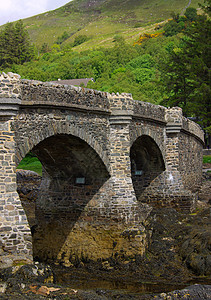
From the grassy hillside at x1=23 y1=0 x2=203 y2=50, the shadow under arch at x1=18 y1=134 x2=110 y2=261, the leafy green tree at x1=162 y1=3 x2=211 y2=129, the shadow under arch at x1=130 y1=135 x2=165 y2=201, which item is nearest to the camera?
the shadow under arch at x1=18 y1=134 x2=110 y2=261

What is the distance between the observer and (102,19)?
165 meters

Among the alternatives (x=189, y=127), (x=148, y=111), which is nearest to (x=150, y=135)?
(x=148, y=111)

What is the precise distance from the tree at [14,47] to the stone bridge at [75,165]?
6202 centimetres

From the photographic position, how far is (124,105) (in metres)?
15.9

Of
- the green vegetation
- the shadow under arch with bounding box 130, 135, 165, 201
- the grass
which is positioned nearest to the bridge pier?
the shadow under arch with bounding box 130, 135, 165, 201

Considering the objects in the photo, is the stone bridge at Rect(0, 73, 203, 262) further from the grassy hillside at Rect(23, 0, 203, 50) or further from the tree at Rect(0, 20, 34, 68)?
A: the grassy hillside at Rect(23, 0, 203, 50)

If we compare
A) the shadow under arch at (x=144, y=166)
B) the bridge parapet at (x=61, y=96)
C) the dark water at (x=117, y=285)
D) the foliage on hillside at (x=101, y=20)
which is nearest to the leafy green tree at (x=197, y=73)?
the shadow under arch at (x=144, y=166)

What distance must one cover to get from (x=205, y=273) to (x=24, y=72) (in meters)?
54.2

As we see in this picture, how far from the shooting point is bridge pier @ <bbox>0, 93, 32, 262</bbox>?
1116 cm

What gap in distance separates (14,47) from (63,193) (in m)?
66.4

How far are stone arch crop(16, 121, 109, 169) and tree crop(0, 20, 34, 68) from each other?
63.8m

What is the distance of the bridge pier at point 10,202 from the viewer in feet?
36.6

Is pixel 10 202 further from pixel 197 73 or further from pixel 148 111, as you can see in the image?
pixel 197 73

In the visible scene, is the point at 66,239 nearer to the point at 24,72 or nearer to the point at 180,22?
the point at 24,72
